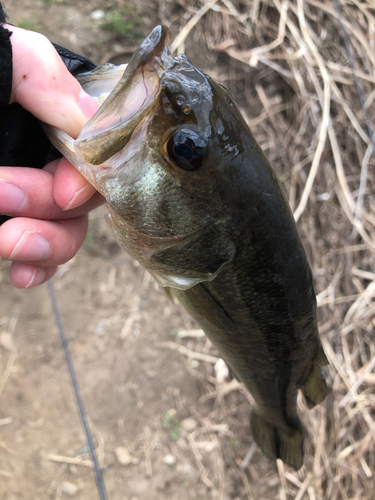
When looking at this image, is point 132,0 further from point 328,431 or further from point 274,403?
point 328,431

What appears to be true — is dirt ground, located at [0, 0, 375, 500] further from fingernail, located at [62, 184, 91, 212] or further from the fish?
fingernail, located at [62, 184, 91, 212]

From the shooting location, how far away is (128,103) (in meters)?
0.83

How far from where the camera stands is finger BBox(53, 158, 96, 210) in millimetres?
998

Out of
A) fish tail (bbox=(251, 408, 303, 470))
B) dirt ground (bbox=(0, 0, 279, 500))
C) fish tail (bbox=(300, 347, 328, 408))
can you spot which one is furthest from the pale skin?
dirt ground (bbox=(0, 0, 279, 500))

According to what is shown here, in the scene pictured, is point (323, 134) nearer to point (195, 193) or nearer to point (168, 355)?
point (168, 355)

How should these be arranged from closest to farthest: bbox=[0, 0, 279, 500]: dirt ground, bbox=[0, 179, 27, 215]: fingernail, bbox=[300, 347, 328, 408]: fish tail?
bbox=[0, 179, 27, 215]: fingernail, bbox=[300, 347, 328, 408]: fish tail, bbox=[0, 0, 279, 500]: dirt ground

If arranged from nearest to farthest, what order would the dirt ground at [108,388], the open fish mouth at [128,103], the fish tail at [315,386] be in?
the open fish mouth at [128,103] < the fish tail at [315,386] < the dirt ground at [108,388]

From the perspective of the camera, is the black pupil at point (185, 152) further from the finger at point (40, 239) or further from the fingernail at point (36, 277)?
the fingernail at point (36, 277)

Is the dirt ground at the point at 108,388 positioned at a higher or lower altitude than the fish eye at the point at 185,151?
lower

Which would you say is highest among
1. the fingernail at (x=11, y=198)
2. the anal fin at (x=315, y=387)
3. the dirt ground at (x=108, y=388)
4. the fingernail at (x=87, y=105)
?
the fingernail at (x=87, y=105)

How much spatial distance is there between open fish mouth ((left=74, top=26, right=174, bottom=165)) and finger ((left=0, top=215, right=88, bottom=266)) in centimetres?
38

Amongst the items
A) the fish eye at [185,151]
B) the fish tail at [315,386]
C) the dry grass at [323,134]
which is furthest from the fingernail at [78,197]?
the dry grass at [323,134]

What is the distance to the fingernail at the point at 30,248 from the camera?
3.44 ft

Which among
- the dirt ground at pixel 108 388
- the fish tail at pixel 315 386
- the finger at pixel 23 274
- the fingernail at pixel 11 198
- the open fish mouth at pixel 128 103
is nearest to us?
the open fish mouth at pixel 128 103
